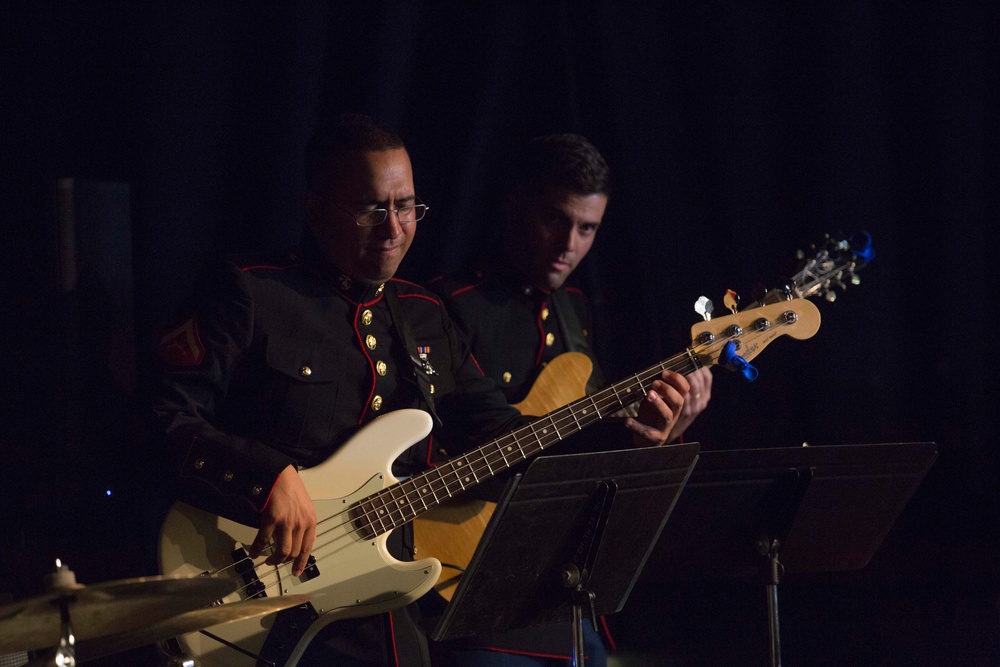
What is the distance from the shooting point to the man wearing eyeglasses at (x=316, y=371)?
2127mm

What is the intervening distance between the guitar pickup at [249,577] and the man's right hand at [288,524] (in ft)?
0.19

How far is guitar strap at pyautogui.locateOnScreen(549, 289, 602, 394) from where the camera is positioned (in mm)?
3061

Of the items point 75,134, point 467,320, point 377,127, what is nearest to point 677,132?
point 467,320

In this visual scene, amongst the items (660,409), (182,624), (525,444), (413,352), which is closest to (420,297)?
(413,352)

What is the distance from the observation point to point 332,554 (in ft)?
7.20

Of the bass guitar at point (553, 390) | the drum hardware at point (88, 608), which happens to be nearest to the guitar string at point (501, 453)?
the bass guitar at point (553, 390)

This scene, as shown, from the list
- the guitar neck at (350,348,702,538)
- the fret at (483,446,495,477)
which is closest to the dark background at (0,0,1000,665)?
the guitar neck at (350,348,702,538)

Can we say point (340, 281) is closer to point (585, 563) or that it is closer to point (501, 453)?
point (501, 453)

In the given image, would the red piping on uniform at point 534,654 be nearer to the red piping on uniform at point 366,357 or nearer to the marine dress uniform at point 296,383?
the marine dress uniform at point 296,383

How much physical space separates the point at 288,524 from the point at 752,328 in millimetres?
1243

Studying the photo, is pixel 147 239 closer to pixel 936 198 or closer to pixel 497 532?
pixel 497 532

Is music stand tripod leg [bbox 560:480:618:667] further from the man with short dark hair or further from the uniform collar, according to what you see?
the uniform collar

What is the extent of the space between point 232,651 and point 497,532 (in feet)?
2.25

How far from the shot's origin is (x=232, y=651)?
6.94 ft
